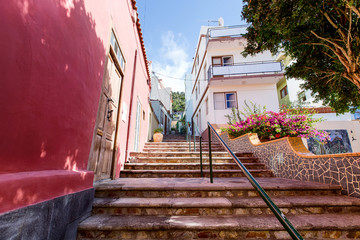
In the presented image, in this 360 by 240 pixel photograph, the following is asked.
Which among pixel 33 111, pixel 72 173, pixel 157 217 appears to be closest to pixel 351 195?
pixel 157 217

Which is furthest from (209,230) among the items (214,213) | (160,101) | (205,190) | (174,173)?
(160,101)

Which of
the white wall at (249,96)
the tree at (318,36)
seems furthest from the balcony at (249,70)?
the tree at (318,36)

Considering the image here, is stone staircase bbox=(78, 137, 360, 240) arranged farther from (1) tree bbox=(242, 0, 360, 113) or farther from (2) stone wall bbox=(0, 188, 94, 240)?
(1) tree bbox=(242, 0, 360, 113)

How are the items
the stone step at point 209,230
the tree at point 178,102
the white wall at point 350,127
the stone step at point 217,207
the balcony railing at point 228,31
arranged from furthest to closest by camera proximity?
1. the tree at point 178,102
2. the balcony railing at point 228,31
3. the white wall at point 350,127
4. the stone step at point 217,207
5. the stone step at point 209,230

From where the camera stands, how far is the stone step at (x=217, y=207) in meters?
2.23

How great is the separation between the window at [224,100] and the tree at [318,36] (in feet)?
16.5

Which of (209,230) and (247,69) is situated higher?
(247,69)

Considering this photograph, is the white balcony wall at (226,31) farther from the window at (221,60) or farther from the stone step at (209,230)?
the stone step at (209,230)

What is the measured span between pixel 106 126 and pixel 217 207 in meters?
2.57

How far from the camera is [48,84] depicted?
1.60m

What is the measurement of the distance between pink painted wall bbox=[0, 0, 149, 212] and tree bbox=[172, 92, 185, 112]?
1022 inches

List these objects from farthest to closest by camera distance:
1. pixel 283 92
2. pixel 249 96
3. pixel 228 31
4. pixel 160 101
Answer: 1. pixel 160 101
2. pixel 283 92
3. pixel 228 31
4. pixel 249 96

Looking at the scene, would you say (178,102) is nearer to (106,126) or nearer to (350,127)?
(350,127)

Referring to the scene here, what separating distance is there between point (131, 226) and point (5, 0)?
2355 millimetres
